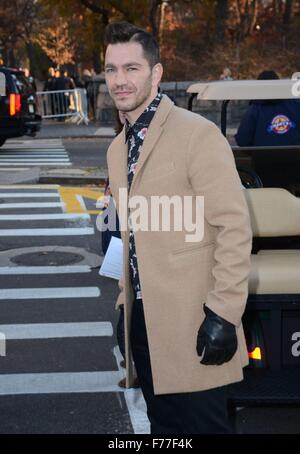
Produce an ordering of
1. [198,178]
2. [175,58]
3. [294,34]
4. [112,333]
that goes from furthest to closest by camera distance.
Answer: [294,34]
[175,58]
[112,333]
[198,178]

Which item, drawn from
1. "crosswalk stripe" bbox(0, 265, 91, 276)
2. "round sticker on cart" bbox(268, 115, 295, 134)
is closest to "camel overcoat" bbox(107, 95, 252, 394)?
"round sticker on cart" bbox(268, 115, 295, 134)

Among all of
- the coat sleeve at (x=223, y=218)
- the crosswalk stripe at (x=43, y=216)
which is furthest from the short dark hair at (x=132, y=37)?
the crosswalk stripe at (x=43, y=216)

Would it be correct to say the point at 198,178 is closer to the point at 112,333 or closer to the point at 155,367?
the point at 155,367

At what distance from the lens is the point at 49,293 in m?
7.68

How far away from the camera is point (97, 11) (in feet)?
112

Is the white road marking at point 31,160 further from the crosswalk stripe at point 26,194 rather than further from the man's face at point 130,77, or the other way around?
the man's face at point 130,77

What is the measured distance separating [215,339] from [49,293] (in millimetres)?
4835

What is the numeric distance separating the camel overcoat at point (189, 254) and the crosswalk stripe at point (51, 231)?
750cm

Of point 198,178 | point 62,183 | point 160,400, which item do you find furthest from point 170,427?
point 62,183

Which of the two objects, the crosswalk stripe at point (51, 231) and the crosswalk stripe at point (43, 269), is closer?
the crosswalk stripe at point (43, 269)

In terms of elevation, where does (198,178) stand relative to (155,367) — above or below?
above

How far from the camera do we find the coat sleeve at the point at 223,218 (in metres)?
3.02

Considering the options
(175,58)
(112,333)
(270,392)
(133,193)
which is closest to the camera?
(133,193)

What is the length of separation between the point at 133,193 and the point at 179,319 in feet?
1.79
